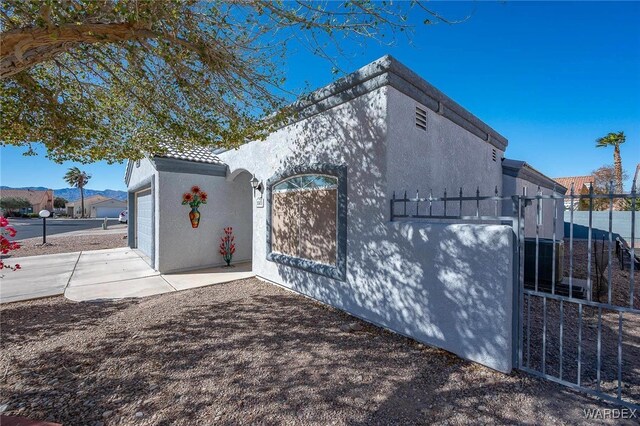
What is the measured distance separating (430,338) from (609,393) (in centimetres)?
194

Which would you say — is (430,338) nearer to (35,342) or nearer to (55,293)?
(35,342)

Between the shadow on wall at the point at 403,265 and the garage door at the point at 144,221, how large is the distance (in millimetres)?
7220

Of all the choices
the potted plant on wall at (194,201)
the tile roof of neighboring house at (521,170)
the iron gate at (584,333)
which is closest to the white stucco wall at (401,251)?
the iron gate at (584,333)

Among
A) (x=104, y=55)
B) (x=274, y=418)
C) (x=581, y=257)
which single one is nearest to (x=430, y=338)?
(x=274, y=418)

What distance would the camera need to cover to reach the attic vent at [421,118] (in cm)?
554

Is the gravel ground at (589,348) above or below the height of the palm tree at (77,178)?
below

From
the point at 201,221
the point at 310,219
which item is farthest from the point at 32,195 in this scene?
the point at 310,219

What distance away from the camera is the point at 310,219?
6477 millimetres

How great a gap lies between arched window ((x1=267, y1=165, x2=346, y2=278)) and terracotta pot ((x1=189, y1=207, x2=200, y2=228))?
3.09 metres

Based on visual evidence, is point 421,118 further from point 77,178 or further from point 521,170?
point 77,178

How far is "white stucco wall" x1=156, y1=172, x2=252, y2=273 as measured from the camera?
868 centimetres

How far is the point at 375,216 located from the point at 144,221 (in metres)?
10.5

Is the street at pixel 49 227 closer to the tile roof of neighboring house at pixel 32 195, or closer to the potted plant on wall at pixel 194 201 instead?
the potted plant on wall at pixel 194 201

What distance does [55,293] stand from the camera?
6688mm
